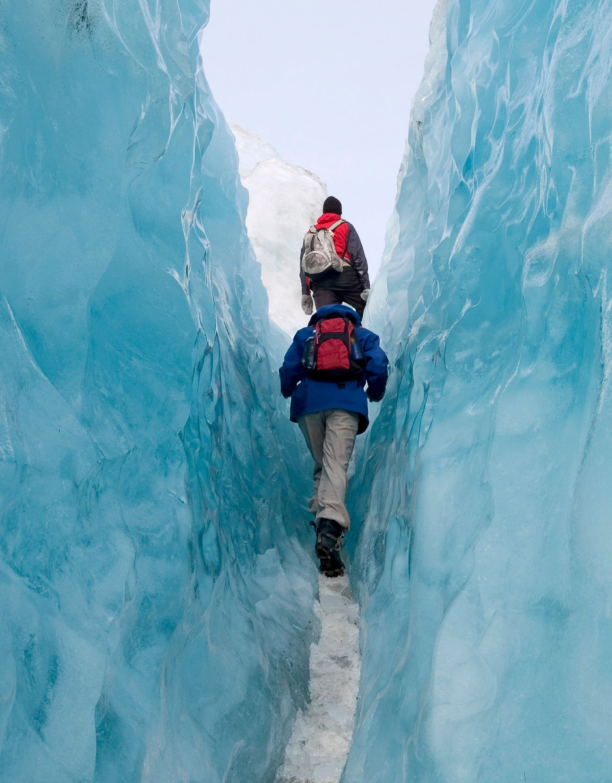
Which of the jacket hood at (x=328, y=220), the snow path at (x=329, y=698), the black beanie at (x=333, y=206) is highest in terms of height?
the black beanie at (x=333, y=206)

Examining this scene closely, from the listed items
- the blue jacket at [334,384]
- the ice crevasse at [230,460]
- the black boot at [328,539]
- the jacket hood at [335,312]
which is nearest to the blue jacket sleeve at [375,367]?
the blue jacket at [334,384]

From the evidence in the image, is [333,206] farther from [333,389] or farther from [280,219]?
[280,219]

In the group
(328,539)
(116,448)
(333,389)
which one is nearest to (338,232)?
(333,389)

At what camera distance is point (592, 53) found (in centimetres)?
258

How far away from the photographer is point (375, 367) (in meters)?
3.94

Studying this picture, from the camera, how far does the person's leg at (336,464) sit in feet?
11.7

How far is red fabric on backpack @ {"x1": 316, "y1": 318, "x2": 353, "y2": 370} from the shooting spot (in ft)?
12.5

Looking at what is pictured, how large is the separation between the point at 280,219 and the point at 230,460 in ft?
27.2

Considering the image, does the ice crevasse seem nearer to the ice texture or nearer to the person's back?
the ice texture

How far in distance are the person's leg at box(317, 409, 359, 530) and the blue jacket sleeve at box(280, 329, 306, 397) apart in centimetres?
32

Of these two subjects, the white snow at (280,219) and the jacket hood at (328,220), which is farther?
the white snow at (280,219)

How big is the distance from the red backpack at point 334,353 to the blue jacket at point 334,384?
0.05 metres

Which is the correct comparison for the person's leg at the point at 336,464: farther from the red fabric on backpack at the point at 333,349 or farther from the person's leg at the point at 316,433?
the red fabric on backpack at the point at 333,349

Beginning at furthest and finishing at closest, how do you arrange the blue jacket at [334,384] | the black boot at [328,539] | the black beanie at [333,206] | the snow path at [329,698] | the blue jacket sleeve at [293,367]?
the black beanie at [333,206] → the blue jacket sleeve at [293,367] → the blue jacket at [334,384] → the black boot at [328,539] → the snow path at [329,698]
